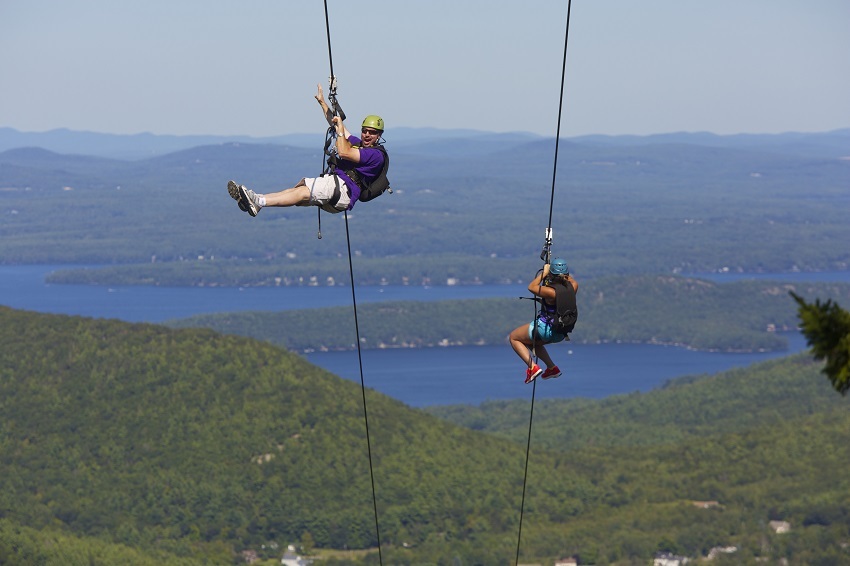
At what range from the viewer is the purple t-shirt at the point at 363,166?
76.7ft

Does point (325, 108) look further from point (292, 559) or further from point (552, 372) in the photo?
point (292, 559)

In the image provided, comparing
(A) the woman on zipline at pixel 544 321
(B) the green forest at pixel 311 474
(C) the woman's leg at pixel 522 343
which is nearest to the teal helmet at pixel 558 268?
(A) the woman on zipline at pixel 544 321

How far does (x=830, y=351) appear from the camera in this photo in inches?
397

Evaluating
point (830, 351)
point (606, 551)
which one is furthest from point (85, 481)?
point (830, 351)

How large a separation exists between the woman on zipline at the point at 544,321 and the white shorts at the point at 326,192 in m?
3.63

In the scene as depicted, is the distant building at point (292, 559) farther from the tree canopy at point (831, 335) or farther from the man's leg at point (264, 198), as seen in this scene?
the tree canopy at point (831, 335)

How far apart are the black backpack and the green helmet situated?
174 inches

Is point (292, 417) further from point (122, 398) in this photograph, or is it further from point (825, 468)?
point (825, 468)

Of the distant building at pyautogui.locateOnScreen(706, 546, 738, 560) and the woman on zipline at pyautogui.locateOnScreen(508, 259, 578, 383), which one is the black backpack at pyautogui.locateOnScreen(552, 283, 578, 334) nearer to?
the woman on zipline at pyautogui.locateOnScreen(508, 259, 578, 383)

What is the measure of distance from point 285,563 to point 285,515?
1158 cm

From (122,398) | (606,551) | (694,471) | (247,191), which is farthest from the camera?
(122,398)

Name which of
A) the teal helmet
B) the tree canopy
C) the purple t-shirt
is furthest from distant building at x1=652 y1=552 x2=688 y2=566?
the tree canopy

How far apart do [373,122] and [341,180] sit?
1255 mm

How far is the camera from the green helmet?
2362 cm
